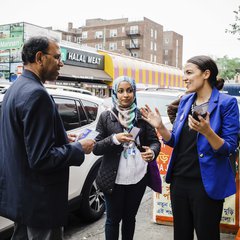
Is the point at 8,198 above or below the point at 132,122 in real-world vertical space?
below

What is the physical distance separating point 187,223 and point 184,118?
817 millimetres

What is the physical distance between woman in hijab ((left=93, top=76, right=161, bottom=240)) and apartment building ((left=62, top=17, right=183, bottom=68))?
63.4 meters

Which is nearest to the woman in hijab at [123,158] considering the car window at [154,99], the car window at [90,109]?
the car window at [90,109]

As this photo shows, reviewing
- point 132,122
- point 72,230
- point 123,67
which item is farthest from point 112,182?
point 123,67

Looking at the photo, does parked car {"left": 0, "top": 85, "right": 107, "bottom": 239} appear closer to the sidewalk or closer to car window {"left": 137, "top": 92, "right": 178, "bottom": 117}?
the sidewalk

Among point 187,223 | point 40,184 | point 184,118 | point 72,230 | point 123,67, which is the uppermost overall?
point 123,67

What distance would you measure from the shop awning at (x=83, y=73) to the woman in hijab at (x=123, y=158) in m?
19.1

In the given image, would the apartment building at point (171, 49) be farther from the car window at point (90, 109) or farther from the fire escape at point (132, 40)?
the car window at point (90, 109)

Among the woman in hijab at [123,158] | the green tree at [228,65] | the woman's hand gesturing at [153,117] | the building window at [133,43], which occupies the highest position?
the building window at [133,43]

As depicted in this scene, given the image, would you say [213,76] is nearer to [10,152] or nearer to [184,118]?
[184,118]

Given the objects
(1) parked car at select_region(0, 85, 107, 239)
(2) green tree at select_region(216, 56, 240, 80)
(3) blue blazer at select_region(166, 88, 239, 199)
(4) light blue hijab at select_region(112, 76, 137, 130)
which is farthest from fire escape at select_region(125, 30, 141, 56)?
(3) blue blazer at select_region(166, 88, 239, 199)

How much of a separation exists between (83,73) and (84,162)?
2095cm

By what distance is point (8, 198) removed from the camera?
2.02m

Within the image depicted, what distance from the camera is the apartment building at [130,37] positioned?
6562cm
